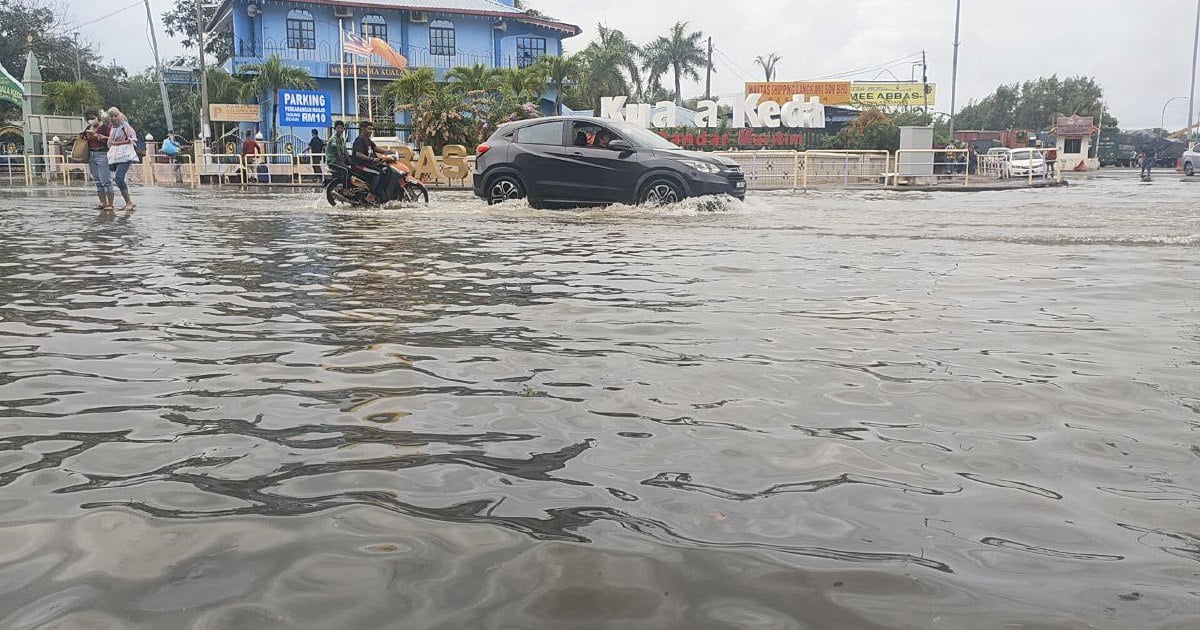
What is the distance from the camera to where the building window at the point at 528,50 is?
48.5 meters

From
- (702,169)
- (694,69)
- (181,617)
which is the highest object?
(694,69)

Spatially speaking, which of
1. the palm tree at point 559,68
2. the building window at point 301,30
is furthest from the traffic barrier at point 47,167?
the palm tree at point 559,68

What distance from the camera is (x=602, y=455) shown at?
309 cm

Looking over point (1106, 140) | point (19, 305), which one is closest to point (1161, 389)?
point (19, 305)

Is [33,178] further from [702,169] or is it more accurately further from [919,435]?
[919,435]

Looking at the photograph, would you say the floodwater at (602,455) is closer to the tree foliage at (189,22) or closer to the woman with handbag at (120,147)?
the woman with handbag at (120,147)

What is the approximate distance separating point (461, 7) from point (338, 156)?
3085 centimetres

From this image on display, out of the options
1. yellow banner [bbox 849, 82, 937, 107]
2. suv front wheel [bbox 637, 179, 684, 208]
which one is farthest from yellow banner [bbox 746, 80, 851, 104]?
suv front wheel [bbox 637, 179, 684, 208]

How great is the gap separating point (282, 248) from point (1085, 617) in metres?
9.10

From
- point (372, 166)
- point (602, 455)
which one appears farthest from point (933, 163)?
point (602, 455)

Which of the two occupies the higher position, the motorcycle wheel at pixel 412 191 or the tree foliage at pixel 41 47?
the tree foliage at pixel 41 47

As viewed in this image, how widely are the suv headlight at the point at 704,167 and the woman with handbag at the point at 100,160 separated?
9062mm

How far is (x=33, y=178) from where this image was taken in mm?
34906

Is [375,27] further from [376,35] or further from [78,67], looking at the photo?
[78,67]
